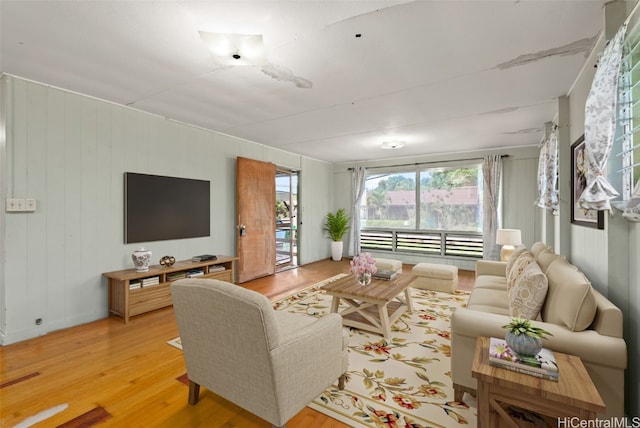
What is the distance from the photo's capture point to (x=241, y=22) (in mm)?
1921

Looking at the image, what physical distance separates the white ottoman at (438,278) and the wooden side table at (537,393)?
2839 millimetres

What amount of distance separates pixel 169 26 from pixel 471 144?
5.29 m

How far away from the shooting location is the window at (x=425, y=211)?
6.05 m

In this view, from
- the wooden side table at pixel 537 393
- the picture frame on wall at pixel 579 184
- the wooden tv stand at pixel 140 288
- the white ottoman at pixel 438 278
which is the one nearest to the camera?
the wooden side table at pixel 537 393

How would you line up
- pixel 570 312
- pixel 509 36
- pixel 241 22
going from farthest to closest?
pixel 509 36
pixel 241 22
pixel 570 312

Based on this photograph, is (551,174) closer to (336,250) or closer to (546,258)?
(546,258)

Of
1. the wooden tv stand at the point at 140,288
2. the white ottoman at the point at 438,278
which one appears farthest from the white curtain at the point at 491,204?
the wooden tv stand at the point at 140,288

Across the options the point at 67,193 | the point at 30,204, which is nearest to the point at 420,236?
the point at 67,193

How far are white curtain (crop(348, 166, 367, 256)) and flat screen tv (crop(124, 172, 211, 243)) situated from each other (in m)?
3.86

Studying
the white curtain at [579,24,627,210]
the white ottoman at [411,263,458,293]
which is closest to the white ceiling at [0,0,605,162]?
the white curtain at [579,24,627,210]

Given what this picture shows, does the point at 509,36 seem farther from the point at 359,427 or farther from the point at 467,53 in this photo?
the point at 359,427

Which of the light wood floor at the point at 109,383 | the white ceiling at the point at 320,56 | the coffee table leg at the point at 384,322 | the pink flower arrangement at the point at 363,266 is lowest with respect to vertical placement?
the light wood floor at the point at 109,383

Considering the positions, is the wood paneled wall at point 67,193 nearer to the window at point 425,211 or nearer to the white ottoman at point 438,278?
the white ottoman at point 438,278

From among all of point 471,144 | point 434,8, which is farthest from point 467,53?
point 471,144
